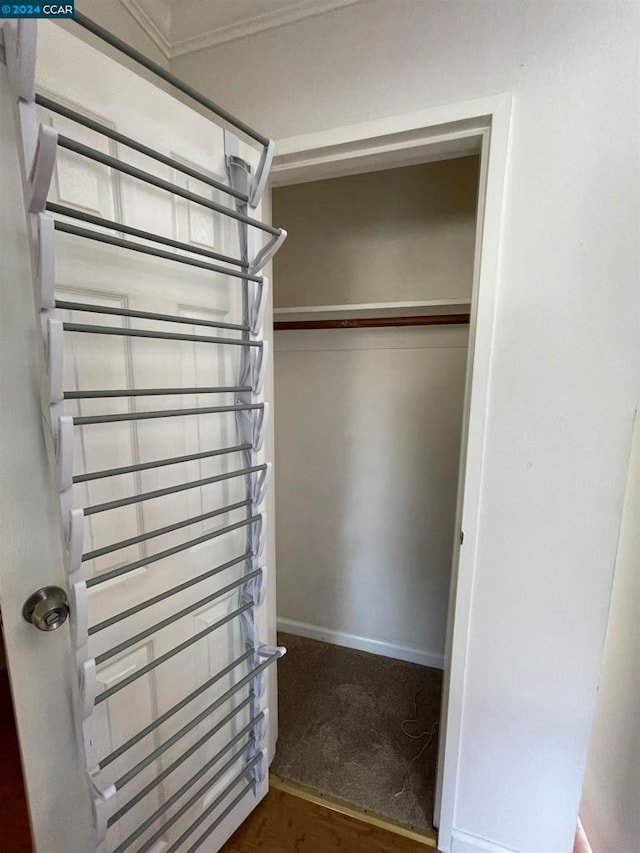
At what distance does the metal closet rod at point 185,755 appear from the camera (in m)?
0.92

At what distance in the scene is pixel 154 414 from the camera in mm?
865

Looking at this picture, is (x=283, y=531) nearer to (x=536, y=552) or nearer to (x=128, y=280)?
(x=536, y=552)

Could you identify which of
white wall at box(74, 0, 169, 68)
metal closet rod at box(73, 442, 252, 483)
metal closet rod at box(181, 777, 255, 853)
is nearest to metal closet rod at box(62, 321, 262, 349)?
metal closet rod at box(73, 442, 252, 483)

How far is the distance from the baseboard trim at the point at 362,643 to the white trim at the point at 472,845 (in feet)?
2.73

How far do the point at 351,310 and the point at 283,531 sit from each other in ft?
4.19

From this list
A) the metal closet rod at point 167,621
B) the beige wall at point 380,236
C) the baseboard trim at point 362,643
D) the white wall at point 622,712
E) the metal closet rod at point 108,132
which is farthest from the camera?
the baseboard trim at point 362,643

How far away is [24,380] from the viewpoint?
2.49 ft

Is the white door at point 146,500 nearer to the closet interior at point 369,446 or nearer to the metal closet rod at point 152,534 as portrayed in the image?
the metal closet rod at point 152,534

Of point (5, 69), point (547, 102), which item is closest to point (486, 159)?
point (547, 102)

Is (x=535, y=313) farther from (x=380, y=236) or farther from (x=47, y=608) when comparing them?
(x=47, y=608)

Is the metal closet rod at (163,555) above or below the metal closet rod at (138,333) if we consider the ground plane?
below

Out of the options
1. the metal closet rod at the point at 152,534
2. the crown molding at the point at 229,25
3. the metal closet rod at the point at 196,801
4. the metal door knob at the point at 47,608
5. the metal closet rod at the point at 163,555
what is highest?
the crown molding at the point at 229,25

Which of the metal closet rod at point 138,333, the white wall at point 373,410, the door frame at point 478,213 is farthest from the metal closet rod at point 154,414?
the white wall at point 373,410

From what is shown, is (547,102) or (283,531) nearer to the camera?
(547,102)
